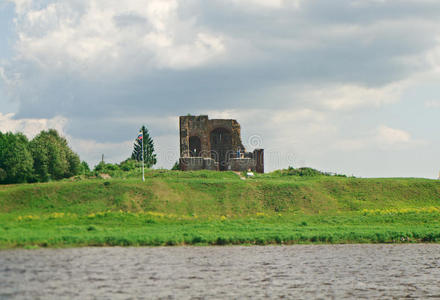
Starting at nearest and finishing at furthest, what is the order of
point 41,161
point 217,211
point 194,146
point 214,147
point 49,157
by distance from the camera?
point 217,211 → point 41,161 → point 49,157 → point 194,146 → point 214,147

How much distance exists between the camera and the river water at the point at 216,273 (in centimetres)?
1716

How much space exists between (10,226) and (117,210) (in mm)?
9286

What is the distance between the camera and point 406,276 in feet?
70.2

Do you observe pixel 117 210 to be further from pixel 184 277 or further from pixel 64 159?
pixel 64 159

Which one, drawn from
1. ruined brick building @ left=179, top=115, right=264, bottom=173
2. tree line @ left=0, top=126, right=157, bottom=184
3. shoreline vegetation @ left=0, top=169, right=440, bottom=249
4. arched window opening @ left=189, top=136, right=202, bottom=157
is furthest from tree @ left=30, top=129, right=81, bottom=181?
arched window opening @ left=189, top=136, right=202, bottom=157

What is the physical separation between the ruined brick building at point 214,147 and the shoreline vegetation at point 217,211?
5.71 meters

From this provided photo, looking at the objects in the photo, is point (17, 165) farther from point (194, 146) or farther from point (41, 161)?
point (194, 146)

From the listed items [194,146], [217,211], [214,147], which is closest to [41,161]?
[194,146]

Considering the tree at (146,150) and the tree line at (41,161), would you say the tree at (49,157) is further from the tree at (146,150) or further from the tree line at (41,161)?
the tree at (146,150)

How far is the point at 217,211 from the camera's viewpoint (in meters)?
43.2

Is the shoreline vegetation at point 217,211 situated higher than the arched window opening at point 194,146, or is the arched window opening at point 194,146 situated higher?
the arched window opening at point 194,146

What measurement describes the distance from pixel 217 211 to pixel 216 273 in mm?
22110

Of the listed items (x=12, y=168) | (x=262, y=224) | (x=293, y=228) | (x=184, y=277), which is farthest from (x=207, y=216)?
(x=12, y=168)

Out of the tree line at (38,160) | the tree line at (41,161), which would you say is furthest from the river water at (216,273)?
the tree line at (38,160)
